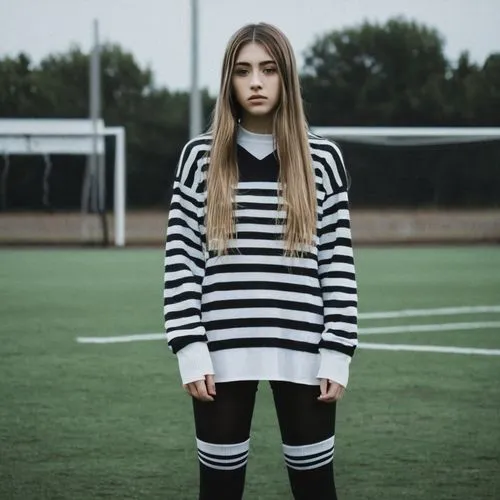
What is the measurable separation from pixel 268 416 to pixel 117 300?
6.59 m

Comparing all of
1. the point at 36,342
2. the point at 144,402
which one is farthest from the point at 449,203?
the point at 144,402

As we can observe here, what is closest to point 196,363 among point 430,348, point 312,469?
point 312,469

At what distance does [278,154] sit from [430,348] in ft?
20.3

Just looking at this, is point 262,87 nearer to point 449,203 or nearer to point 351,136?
point 351,136

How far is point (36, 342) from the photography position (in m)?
→ 9.45

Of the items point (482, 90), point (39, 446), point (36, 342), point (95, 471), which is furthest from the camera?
point (482, 90)

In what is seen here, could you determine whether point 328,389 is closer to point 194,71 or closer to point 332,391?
point 332,391

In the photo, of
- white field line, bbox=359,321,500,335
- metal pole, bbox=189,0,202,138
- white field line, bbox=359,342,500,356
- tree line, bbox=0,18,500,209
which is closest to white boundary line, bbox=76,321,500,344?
white field line, bbox=359,321,500,335

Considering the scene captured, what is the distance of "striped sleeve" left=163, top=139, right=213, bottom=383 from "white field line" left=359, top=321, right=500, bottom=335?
6.95 meters

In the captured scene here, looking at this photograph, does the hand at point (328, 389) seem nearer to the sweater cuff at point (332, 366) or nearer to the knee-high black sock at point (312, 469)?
the sweater cuff at point (332, 366)

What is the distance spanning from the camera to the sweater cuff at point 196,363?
9.87 feet

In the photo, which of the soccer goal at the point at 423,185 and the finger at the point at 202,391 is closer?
the finger at the point at 202,391

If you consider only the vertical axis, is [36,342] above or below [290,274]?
below

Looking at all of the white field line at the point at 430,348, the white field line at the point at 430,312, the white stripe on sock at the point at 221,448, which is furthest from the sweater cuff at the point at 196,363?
the white field line at the point at 430,312
